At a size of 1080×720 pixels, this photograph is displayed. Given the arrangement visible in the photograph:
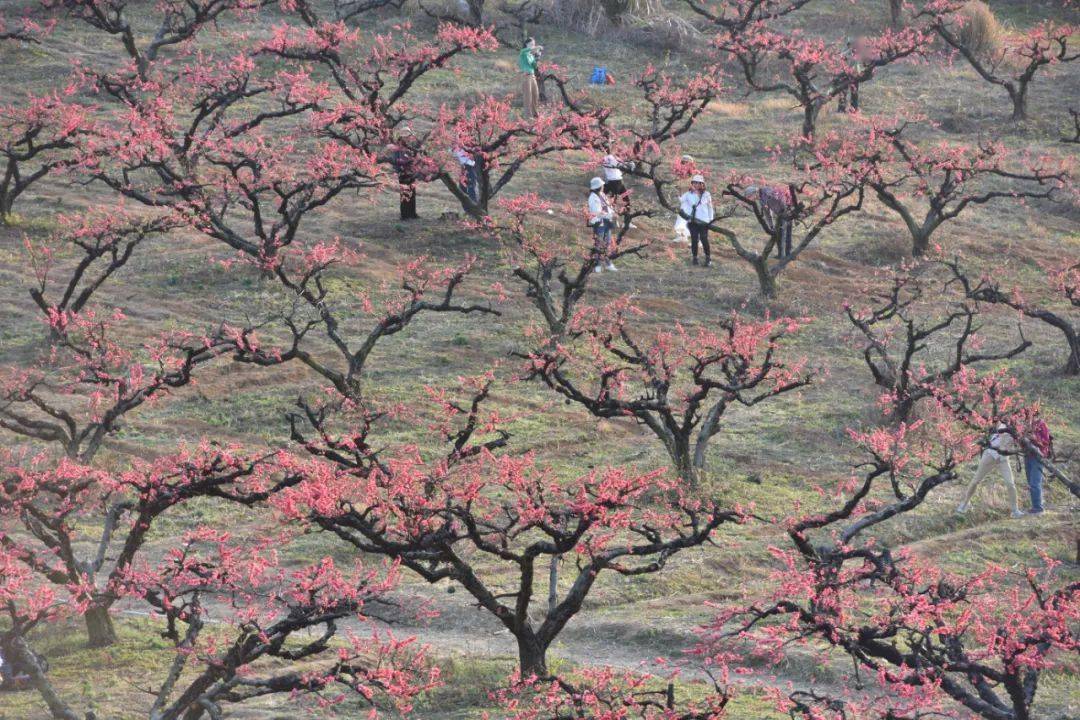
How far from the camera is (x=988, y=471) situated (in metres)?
18.5

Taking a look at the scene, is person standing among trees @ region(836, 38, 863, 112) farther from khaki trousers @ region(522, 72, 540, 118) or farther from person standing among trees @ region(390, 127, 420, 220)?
person standing among trees @ region(390, 127, 420, 220)

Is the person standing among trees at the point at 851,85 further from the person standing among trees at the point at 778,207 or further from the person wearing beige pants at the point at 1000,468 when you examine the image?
the person wearing beige pants at the point at 1000,468

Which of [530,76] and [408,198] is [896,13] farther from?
[408,198]

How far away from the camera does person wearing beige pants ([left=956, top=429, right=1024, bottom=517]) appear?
58.7 feet

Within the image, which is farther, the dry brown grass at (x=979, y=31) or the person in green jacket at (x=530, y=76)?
the dry brown grass at (x=979, y=31)

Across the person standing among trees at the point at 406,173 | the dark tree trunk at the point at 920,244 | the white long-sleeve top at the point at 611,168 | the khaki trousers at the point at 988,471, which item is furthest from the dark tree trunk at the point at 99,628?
the dark tree trunk at the point at 920,244

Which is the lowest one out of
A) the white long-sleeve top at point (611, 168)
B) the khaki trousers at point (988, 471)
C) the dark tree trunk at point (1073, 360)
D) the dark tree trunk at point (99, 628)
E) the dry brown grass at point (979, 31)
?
the dark tree trunk at point (99, 628)

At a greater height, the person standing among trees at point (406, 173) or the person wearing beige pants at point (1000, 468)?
the person standing among trees at point (406, 173)

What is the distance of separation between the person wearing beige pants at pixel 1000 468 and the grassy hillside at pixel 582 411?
18cm

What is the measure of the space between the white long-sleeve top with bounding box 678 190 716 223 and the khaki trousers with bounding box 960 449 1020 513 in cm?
850

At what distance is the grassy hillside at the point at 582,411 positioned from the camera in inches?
603

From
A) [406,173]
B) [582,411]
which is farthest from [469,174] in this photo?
[582,411]

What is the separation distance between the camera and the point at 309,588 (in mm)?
12156

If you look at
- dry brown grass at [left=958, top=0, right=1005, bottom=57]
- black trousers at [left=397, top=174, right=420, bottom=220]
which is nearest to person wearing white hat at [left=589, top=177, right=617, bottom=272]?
black trousers at [left=397, top=174, right=420, bottom=220]
